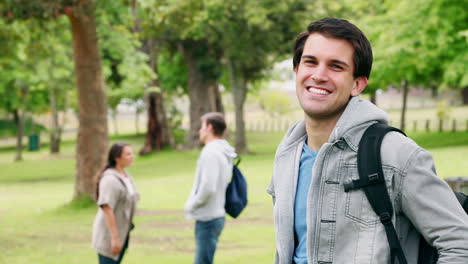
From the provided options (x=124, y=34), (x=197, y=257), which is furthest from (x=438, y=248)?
(x=124, y=34)

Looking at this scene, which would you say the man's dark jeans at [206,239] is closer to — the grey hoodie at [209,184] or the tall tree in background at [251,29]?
the grey hoodie at [209,184]

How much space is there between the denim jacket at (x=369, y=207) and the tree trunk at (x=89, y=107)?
15931 millimetres

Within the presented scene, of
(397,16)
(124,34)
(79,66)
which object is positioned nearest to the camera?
(79,66)

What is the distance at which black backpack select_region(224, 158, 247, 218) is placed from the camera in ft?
25.1

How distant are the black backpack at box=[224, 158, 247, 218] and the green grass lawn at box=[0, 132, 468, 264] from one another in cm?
317

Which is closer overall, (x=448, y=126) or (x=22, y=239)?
(x=22, y=239)

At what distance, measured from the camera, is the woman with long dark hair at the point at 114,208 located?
23.0 ft

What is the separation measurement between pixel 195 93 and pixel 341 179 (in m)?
41.2

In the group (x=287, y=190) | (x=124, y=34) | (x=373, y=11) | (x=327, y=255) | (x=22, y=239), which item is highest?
(x=373, y=11)

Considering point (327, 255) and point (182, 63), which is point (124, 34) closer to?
point (327, 255)

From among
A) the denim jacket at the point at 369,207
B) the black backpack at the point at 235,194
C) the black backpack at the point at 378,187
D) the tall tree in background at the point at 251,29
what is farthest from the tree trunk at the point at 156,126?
the black backpack at the point at 378,187

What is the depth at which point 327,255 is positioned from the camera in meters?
2.89

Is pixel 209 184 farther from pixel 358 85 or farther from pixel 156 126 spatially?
pixel 156 126

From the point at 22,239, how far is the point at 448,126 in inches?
1679
